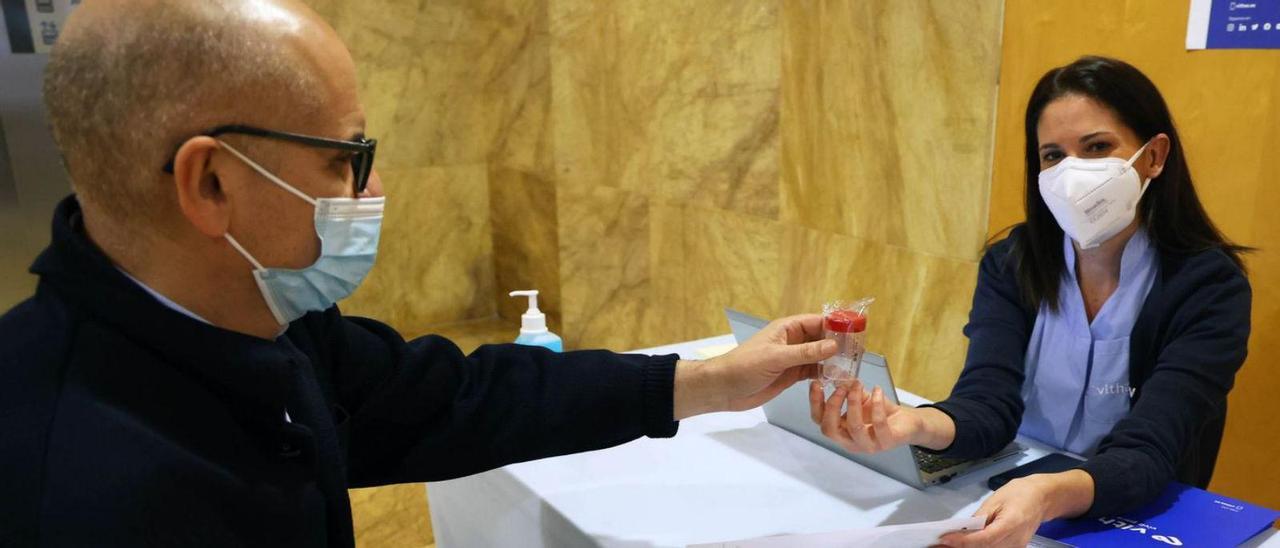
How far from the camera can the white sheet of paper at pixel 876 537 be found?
2.99 ft

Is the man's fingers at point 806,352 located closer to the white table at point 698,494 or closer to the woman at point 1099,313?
the woman at point 1099,313

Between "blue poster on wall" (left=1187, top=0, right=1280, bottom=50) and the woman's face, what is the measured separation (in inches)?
11.0

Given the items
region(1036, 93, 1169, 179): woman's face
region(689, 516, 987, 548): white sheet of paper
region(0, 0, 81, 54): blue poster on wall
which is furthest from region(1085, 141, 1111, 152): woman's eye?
region(0, 0, 81, 54): blue poster on wall

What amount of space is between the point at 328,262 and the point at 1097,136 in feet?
3.34

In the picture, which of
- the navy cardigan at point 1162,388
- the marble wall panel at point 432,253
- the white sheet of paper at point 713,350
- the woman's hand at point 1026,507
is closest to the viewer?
the woman's hand at point 1026,507

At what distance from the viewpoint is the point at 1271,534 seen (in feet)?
3.29

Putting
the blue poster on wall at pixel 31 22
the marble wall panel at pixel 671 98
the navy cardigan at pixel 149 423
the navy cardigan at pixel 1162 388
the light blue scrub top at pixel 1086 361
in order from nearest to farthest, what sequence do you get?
the navy cardigan at pixel 149 423 < the navy cardigan at pixel 1162 388 < the light blue scrub top at pixel 1086 361 < the marble wall panel at pixel 671 98 < the blue poster on wall at pixel 31 22

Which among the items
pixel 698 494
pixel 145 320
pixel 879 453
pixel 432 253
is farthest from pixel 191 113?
pixel 432 253

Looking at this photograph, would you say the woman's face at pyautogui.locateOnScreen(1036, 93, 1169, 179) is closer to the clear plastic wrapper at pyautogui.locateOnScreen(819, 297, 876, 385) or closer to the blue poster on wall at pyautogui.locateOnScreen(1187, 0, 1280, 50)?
the blue poster on wall at pyautogui.locateOnScreen(1187, 0, 1280, 50)

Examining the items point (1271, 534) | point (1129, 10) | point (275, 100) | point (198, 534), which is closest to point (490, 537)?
point (198, 534)

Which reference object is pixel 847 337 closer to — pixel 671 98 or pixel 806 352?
pixel 806 352

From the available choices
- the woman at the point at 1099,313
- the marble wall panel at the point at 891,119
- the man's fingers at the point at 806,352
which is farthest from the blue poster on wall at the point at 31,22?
the woman at the point at 1099,313

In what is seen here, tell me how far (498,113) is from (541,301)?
67cm

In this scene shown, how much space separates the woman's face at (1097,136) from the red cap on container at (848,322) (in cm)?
44
